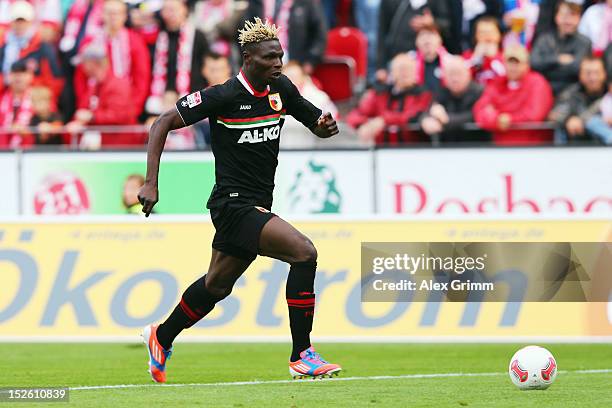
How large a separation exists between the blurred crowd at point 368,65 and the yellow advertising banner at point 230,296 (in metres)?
3.42

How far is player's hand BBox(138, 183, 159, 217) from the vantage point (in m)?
8.64

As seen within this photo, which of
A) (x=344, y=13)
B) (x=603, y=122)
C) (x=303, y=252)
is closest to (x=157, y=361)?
(x=303, y=252)

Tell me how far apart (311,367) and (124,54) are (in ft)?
33.1

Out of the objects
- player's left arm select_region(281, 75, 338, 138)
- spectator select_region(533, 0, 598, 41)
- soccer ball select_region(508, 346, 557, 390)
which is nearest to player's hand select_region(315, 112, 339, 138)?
player's left arm select_region(281, 75, 338, 138)

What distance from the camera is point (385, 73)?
17844 millimetres

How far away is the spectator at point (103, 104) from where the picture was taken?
1772 centimetres

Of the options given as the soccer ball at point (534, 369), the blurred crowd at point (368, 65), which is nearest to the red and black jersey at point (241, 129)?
the soccer ball at point (534, 369)

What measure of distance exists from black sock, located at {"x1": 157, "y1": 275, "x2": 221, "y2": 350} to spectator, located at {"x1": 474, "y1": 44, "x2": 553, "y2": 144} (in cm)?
778

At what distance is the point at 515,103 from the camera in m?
16.7

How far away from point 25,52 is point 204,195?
431 centimetres

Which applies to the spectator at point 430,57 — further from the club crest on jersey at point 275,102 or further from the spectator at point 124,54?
the club crest on jersey at point 275,102

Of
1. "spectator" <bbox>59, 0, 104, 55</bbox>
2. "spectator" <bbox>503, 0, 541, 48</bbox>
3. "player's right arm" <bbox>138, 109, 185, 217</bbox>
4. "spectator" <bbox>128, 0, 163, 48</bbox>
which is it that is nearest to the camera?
"player's right arm" <bbox>138, 109, 185, 217</bbox>

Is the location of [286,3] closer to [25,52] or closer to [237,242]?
[25,52]

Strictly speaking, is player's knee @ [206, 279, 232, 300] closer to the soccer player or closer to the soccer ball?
the soccer player
